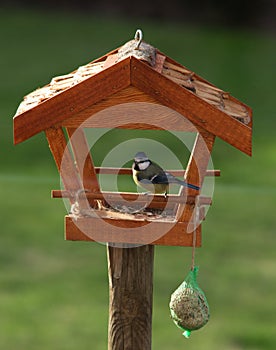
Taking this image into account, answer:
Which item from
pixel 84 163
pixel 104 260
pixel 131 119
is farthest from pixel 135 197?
pixel 104 260

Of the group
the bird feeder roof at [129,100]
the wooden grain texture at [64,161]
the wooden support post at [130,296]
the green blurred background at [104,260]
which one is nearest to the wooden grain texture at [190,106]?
the bird feeder roof at [129,100]

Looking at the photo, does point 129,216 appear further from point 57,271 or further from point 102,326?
point 57,271

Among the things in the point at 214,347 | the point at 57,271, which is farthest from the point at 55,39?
the point at 214,347

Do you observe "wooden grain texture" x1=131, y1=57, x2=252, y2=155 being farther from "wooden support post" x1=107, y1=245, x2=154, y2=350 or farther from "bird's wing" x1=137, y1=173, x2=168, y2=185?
"wooden support post" x1=107, y1=245, x2=154, y2=350

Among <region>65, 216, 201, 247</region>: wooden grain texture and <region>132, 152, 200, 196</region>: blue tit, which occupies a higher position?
<region>132, 152, 200, 196</region>: blue tit

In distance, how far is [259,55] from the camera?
14.9 meters

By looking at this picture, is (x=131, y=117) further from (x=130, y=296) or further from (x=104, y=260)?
(x=104, y=260)

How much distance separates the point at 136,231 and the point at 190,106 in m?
0.46

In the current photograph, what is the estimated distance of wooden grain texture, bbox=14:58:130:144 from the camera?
2947 mm

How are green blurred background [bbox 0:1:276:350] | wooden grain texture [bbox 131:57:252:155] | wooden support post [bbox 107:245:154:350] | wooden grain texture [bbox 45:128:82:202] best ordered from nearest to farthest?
1. wooden grain texture [bbox 131:57:252:155]
2. wooden grain texture [bbox 45:128:82:202]
3. wooden support post [bbox 107:245:154:350]
4. green blurred background [bbox 0:1:276:350]

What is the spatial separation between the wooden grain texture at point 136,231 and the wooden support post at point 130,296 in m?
0.11

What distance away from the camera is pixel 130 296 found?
329 cm

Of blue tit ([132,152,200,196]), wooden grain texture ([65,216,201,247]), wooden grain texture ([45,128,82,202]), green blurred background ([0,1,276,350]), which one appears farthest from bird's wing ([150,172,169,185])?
green blurred background ([0,1,276,350])

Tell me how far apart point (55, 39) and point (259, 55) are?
11.5ft
